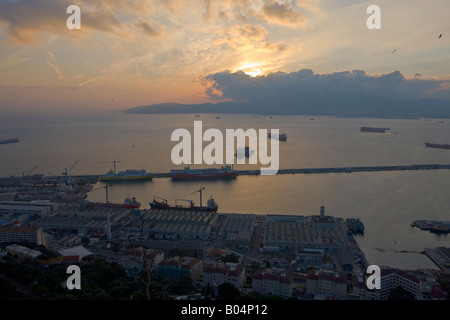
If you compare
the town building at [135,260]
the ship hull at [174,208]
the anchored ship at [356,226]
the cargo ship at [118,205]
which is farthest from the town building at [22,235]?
the anchored ship at [356,226]

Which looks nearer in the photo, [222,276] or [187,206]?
[222,276]

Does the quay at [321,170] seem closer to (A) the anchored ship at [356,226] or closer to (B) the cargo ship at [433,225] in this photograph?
Result: (B) the cargo ship at [433,225]

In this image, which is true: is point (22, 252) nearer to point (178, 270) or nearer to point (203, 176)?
point (178, 270)

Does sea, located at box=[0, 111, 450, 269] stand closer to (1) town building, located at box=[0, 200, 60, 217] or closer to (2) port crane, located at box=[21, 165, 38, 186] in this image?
(2) port crane, located at box=[21, 165, 38, 186]

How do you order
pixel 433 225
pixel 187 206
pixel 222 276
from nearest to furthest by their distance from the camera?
pixel 222 276
pixel 433 225
pixel 187 206

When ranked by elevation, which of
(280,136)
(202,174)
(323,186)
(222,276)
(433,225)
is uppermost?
(280,136)

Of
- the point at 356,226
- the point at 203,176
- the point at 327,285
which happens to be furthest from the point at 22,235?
the point at 203,176

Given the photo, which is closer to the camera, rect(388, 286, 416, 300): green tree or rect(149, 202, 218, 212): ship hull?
rect(388, 286, 416, 300): green tree

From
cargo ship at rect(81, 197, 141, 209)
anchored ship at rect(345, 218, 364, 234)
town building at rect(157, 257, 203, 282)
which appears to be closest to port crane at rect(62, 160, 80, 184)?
cargo ship at rect(81, 197, 141, 209)

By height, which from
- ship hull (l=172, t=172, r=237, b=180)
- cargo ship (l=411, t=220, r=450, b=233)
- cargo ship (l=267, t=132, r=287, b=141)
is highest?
cargo ship (l=267, t=132, r=287, b=141)
